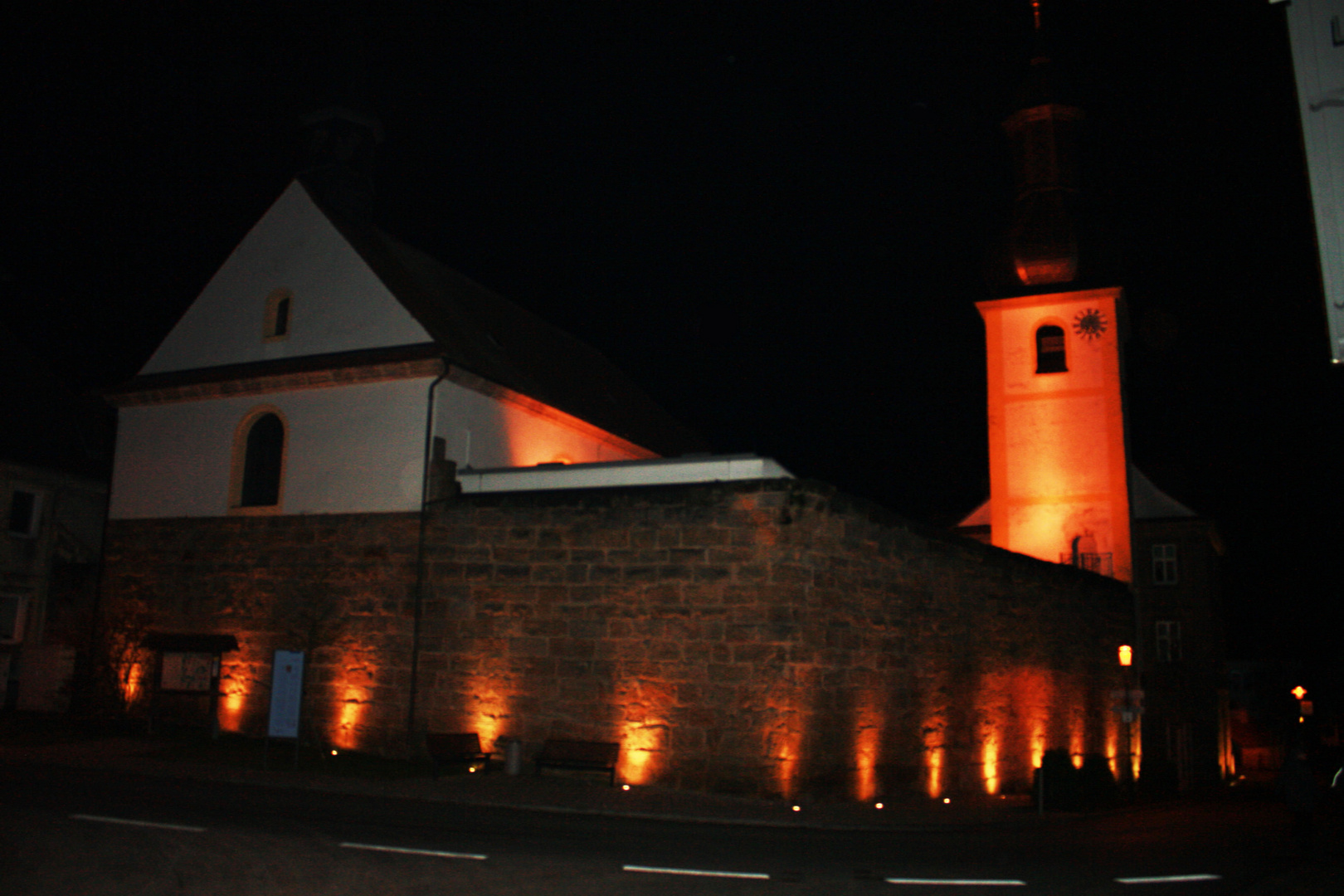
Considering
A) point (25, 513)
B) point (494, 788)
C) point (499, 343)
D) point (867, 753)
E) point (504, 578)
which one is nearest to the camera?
point (494, 788)

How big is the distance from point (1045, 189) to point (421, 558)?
72.5 feet

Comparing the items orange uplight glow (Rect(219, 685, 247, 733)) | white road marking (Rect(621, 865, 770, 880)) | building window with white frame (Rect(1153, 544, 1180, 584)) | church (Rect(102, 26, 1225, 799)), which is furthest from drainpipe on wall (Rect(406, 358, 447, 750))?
building window with white frame (Rect(1153, 544, 1180, 584))

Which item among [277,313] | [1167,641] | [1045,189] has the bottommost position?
[1167,641]

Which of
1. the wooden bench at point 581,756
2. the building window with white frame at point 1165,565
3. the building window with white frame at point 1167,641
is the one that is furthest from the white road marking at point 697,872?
the building window with white frame at point 1167,641

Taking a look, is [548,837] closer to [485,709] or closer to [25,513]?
[485,709]

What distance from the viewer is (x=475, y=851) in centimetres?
979

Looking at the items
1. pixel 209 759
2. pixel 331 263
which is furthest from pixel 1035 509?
pixel 209 759

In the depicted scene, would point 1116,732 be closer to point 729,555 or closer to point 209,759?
point 729,555

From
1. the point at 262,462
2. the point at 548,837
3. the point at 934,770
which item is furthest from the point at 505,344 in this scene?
the point at 548,837

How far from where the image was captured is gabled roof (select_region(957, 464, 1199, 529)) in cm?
3759

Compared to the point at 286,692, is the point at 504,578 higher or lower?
higher

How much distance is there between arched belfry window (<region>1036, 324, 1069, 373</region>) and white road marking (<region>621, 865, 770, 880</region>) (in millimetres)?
25032

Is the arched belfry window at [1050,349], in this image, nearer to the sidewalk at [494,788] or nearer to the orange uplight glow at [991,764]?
the orange uplight glow at [991,764]

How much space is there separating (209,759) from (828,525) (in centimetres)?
1050
